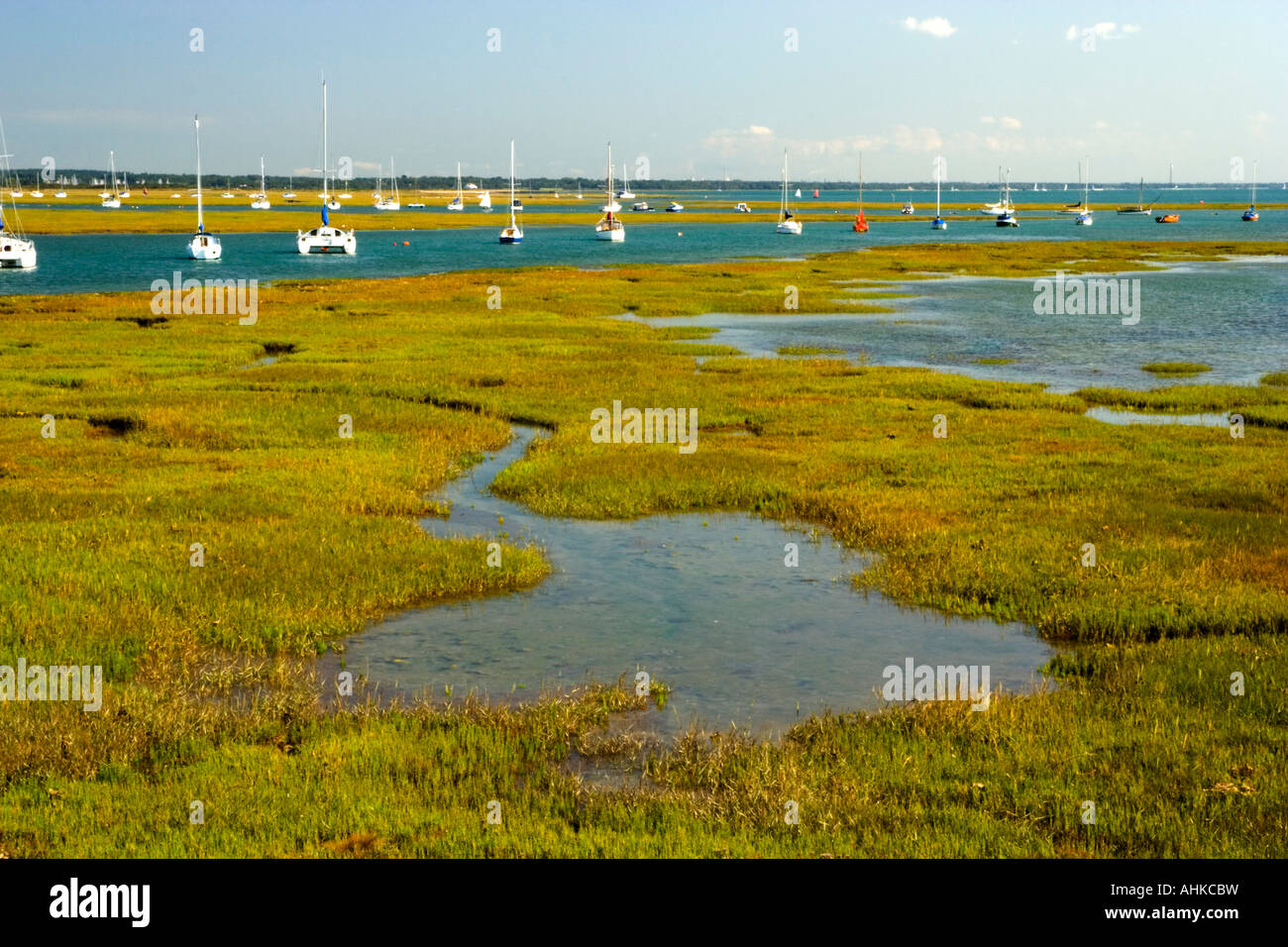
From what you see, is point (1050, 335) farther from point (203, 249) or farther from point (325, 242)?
point (325, 242)

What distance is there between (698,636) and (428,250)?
5174 inches

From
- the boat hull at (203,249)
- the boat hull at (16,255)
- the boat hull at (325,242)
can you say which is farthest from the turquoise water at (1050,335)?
the boat hull at (325,242)

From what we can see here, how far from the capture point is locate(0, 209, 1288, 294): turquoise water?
102125 mm

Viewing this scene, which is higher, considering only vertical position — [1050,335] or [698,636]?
[1050,335]

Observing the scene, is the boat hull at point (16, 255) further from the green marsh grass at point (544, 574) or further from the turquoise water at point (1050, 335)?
the green marsh grass at point (544, 574)

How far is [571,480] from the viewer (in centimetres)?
2816

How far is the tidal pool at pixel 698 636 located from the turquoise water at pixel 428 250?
73423 mm

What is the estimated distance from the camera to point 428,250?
14512 cm

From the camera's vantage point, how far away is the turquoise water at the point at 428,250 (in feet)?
335

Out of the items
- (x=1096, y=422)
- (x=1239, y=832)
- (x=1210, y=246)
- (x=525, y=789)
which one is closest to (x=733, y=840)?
(x=525, y=789)

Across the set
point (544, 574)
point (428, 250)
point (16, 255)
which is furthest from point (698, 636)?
point (428, 250)

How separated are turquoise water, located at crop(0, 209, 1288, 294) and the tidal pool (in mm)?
73423

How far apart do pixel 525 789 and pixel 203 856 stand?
326 cm
